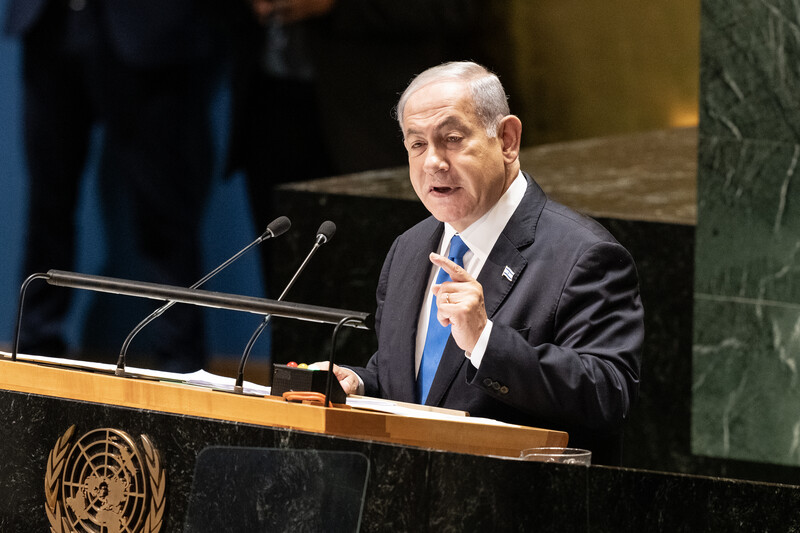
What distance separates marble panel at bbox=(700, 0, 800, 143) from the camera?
4.97 metres

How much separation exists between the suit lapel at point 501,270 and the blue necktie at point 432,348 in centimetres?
8

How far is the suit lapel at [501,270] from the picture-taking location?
2.73m

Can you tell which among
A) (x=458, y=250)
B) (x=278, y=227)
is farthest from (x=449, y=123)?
(x=278, y=227)

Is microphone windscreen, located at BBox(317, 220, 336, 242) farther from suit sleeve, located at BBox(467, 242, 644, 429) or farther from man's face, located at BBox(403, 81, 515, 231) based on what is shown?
suit sleeve, located at BBox(467, 242, 644, 429)

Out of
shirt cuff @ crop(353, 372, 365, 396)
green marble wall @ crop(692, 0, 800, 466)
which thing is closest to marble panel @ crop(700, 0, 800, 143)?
green marble wall @ crop(692, 0, 800, 466)

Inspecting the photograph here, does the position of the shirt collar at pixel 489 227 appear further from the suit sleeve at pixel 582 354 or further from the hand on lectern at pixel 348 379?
the hand on lectern at pixel 348 379

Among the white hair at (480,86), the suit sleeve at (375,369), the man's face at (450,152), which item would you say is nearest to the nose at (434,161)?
the man's face at (450,152)

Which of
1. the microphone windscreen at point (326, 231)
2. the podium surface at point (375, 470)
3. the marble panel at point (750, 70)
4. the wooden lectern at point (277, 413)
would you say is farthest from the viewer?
the marble panel at point (750, 70)

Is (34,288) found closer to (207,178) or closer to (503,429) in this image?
(207,178)

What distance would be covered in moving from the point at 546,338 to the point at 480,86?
1.91 feet

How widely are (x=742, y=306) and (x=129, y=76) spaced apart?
318 centimetres

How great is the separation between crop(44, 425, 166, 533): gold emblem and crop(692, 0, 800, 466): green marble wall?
323cm

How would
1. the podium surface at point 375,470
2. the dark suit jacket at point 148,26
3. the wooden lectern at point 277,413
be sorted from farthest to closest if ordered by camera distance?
the dark suit jacket at point 148,26 < the wooden lectern at point 277,413 < the podium surface at point 375,470

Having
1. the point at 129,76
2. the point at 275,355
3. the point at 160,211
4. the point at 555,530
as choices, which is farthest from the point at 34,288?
the point at 555,530
